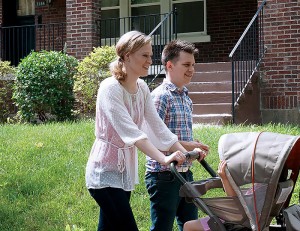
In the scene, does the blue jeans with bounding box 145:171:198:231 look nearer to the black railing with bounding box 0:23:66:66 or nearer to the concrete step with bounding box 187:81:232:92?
the concrete step with bounding box 187:81:232:92

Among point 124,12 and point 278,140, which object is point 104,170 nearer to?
point 278,140

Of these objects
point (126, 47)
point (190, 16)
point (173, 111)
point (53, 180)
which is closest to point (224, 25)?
point (190, 16)

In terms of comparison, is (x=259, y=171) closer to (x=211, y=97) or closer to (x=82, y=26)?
(x=211, y=97)

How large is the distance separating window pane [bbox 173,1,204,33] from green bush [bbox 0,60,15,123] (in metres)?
4.22

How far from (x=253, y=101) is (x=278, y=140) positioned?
762 centimetres

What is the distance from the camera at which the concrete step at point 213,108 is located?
10.7 meters

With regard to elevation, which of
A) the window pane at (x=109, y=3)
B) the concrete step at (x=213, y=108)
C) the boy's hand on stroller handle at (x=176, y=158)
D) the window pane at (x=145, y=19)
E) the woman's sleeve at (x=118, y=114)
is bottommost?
the concrete step at (x=213, y=108)

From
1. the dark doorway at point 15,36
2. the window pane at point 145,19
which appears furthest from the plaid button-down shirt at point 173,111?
the dark doorway at point 15,36

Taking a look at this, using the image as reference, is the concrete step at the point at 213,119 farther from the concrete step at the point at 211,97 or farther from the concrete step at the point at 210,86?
the concrete step at the point at 210,86

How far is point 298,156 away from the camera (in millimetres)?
3883

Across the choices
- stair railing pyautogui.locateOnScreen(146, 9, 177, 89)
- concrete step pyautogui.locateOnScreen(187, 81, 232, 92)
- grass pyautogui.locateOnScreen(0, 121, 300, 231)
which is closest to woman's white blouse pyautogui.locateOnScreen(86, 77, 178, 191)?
grass pyautogui.locateOnScreen(0, 121, 300, 231)

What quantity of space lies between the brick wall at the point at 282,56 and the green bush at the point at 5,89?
543cm

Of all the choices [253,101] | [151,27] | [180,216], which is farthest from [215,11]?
[180,216]

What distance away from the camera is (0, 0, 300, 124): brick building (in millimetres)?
11141
